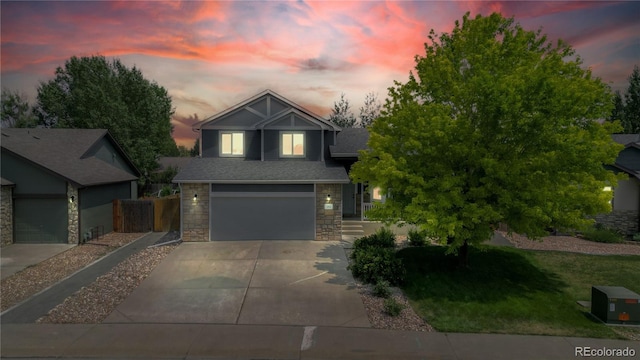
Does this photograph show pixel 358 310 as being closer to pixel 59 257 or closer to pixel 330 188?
pixel 330 188

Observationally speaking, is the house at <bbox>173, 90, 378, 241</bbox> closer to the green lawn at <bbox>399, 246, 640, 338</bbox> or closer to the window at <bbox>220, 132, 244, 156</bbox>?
the window at <bbox>220, 132, 244, 156</bbox>

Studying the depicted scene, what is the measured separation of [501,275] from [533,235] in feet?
8.75

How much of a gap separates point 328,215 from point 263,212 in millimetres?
3467

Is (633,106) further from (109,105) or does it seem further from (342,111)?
(109,105)

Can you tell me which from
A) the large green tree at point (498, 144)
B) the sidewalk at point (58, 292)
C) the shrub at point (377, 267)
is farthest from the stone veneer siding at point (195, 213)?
the large green tree at point (498, 144)

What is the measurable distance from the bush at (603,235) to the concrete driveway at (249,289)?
47.6 ft

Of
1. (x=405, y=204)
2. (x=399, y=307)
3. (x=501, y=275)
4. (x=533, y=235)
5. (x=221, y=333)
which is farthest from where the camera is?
(x=501, y=275)

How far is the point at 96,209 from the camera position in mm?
19266

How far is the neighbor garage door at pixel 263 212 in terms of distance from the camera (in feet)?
58.2

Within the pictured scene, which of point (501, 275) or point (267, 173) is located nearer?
point (501, 275)

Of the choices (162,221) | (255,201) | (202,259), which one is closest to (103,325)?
(202,259)

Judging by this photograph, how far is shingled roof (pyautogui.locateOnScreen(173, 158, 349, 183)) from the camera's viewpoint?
58.1 ft

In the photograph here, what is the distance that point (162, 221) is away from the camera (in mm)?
20797

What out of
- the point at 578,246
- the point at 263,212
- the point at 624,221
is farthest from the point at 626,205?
the point at 263,212
